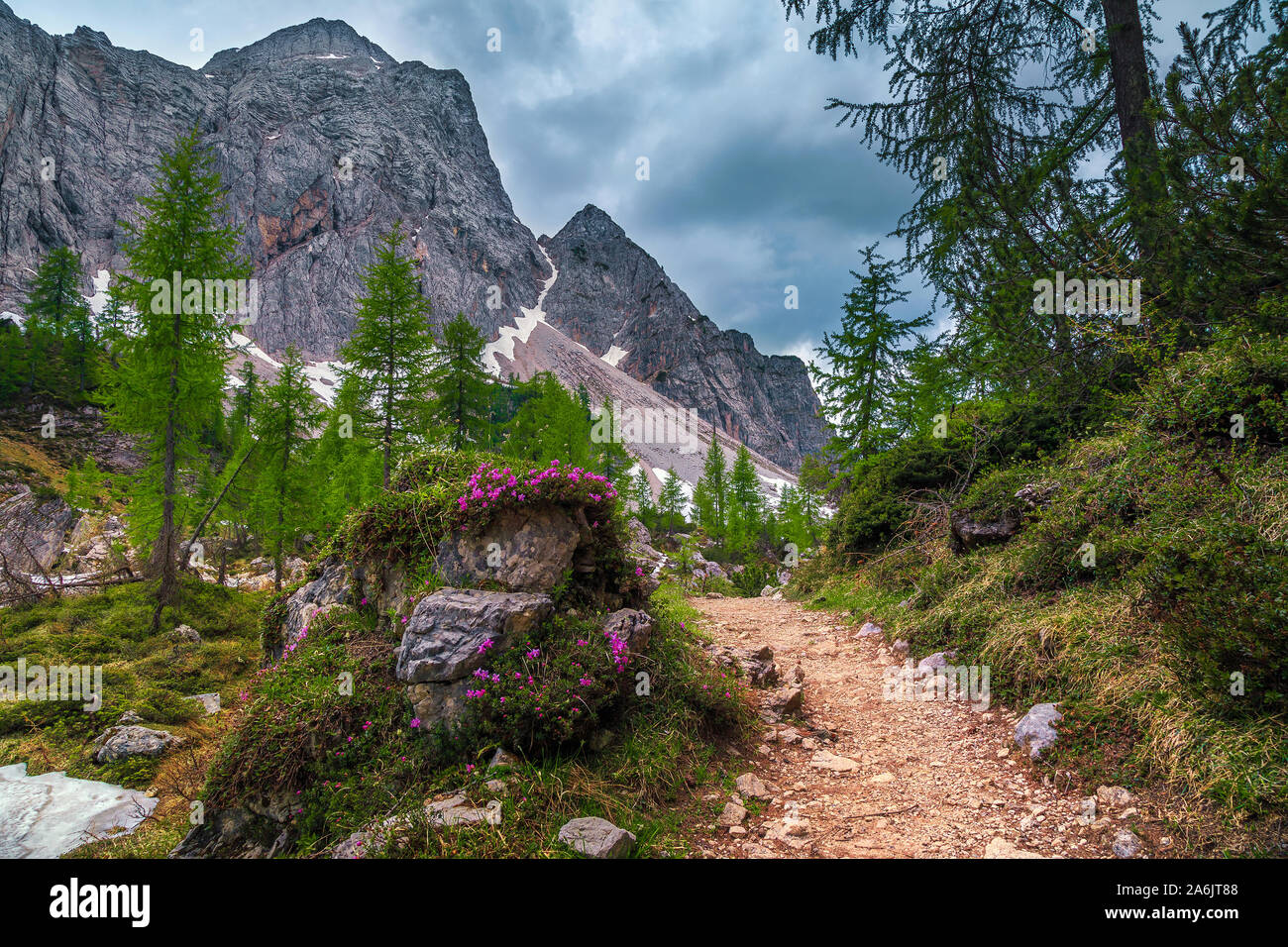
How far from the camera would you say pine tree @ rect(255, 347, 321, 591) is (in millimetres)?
18703

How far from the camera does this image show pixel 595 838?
277 cm

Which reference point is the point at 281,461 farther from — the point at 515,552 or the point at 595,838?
the point at 595,838

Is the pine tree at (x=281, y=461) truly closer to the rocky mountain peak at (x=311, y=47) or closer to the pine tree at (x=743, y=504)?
the pine tree at (x=743, y=504)

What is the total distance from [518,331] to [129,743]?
130595 mm

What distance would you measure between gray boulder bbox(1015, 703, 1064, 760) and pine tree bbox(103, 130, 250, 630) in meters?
16.9

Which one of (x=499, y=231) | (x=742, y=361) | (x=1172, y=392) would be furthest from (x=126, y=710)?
(x=742, y=361)

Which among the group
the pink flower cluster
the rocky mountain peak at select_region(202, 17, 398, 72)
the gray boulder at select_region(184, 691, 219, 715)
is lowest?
the gray boulder at select_region(184, 691, 219, 715)

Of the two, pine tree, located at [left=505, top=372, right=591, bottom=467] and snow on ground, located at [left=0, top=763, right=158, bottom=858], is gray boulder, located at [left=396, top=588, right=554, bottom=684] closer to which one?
snow on ground, located at [left=0, top=763, right=158, bottom=858]

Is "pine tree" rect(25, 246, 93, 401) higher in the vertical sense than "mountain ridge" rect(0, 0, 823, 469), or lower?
lower

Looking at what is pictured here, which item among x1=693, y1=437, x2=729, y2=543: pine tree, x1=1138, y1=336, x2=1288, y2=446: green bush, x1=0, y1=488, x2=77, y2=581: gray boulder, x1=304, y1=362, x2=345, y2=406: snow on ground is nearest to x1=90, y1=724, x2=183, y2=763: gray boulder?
x1=1138, y1=336, x2=1288, y2=446: green bush

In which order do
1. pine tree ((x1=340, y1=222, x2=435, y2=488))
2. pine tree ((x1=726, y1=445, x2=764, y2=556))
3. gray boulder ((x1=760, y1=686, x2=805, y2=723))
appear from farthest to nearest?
pine tree ((x1=726, y1=445, x2=764, y2=556)) < pine tree ((x1=340, y1=222, x2=435, y2=488)) < gray boulder ((x1=760, y1=686, x2=805, y2=723))
